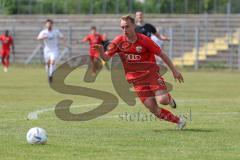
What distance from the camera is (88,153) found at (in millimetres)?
9922

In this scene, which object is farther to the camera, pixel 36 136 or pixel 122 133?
pixel 122 133

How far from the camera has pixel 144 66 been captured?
13.2 metres

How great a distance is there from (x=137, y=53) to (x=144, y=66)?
1.16ft

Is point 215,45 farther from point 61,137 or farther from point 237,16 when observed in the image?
point 61,137

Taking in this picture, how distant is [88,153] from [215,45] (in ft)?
119

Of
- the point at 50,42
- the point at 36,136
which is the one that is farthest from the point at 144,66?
the point at 50,42

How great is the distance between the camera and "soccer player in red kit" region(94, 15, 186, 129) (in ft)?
42.2

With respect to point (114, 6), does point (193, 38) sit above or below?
below

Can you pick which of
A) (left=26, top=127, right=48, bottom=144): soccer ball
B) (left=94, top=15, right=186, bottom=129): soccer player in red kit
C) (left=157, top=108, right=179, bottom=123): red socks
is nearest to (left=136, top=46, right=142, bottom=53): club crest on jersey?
(left=94, top=15, right=186, bottom=129): soccer player in red kit

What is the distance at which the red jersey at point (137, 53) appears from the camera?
1289cm

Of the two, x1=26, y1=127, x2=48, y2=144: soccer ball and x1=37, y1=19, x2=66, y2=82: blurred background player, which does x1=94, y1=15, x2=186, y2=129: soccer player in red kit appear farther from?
x1=37, y1=19, x2=66, y2=82: blurred background player

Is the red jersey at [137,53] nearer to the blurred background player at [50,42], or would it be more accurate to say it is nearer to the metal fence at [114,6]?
the blurred background player at [50,42]

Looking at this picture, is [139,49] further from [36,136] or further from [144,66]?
[36,136]

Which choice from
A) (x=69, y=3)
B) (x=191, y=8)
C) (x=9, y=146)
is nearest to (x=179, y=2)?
(x=191, y=8)
